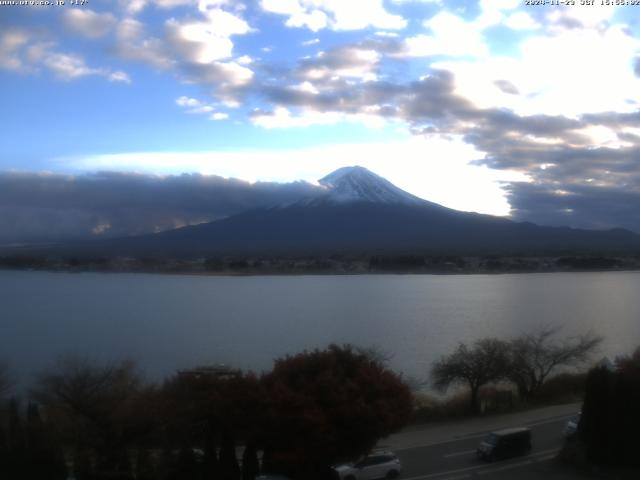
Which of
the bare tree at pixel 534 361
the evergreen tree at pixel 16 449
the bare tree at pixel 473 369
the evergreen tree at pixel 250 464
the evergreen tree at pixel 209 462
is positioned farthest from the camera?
the bare tree at pixel 534 361

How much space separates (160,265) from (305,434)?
55348 millimetres

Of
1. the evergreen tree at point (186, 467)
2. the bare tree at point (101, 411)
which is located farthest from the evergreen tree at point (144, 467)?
the evergreen tree at point (186, 467)

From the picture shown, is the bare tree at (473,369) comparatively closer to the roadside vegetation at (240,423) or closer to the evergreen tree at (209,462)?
the roadside vegetation at (240,423)

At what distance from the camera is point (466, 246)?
77812mm

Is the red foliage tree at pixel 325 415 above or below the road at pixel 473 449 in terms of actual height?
above

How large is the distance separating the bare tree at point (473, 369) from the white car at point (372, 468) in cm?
537

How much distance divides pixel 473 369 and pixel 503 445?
16.3 ft

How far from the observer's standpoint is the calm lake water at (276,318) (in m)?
20.6

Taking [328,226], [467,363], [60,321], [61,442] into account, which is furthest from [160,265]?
[61,442]

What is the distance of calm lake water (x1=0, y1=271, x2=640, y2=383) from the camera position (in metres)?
20.6

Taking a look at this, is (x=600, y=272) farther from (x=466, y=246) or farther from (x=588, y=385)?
(x=588, y=385)

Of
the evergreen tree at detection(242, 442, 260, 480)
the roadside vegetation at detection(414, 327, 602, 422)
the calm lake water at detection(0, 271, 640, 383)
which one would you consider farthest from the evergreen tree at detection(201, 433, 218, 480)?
the calm lake water at detection(0, 271, 640, 383)

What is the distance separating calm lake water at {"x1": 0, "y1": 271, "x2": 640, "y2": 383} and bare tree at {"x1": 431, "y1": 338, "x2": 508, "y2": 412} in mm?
2710

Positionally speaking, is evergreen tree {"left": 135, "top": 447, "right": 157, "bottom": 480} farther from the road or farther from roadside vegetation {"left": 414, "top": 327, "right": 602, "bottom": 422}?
roadside vegetation {"left": 414, "top": 327, "right": 602, "bottom": 422}
